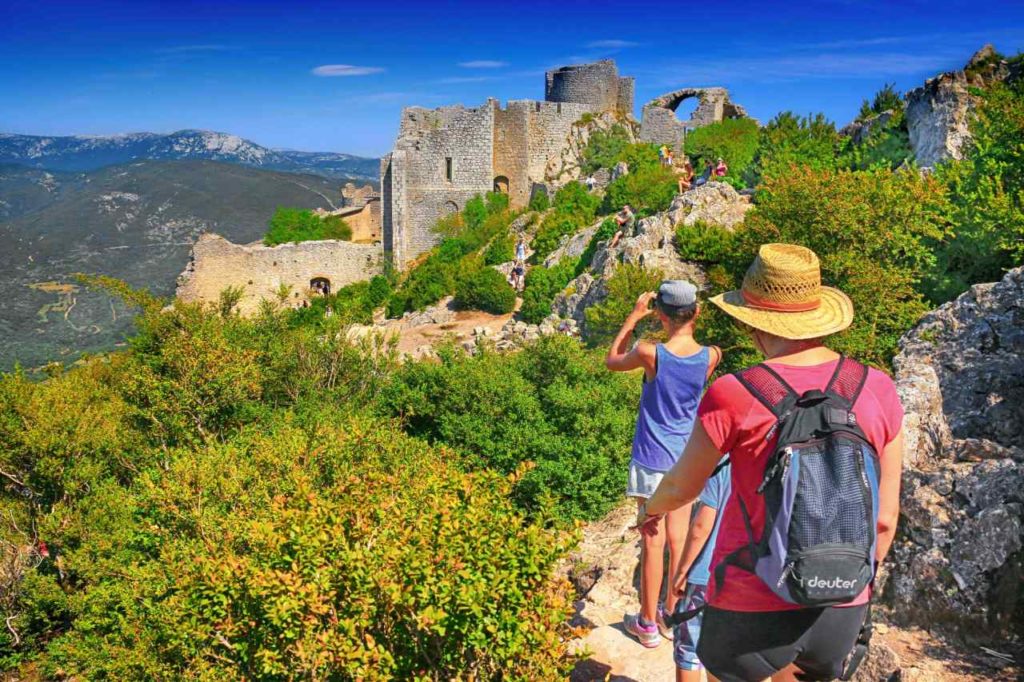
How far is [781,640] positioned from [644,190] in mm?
21608

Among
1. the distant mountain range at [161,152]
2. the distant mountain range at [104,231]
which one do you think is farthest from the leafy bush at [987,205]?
the distant mountain range at [161,152]

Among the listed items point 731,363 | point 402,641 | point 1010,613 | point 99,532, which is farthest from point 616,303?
point 402,641

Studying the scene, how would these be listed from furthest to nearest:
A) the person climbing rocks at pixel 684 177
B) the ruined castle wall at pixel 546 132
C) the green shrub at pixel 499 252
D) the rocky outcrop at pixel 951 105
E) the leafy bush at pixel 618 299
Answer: the ruined castle wall at pixel 546 132, the green shrub at pixel 499 252, the person climbing rocks at pixel 684 177, the leafy bush at pixel 618 299, the rocky outcrop at pixel 951 105

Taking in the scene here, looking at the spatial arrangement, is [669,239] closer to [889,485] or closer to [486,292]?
[486,292]

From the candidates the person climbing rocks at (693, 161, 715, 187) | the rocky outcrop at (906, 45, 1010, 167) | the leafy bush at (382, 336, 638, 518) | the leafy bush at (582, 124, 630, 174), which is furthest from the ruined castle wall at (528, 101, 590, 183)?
the leafy bush at (382, 336, 638, 518)

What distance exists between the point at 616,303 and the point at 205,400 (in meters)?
7.99

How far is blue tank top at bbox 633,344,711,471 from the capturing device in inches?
149

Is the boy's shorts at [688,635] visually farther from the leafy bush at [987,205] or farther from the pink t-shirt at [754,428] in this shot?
the leafy bush at [987,205]

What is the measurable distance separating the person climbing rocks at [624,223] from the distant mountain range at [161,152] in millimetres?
109488

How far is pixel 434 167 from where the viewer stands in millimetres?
30125

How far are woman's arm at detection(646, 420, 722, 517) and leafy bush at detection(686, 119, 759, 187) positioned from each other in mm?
21210

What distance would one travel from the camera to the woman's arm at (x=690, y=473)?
248 centimetres

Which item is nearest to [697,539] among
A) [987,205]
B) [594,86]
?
[987,205]

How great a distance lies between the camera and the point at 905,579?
185 inches
